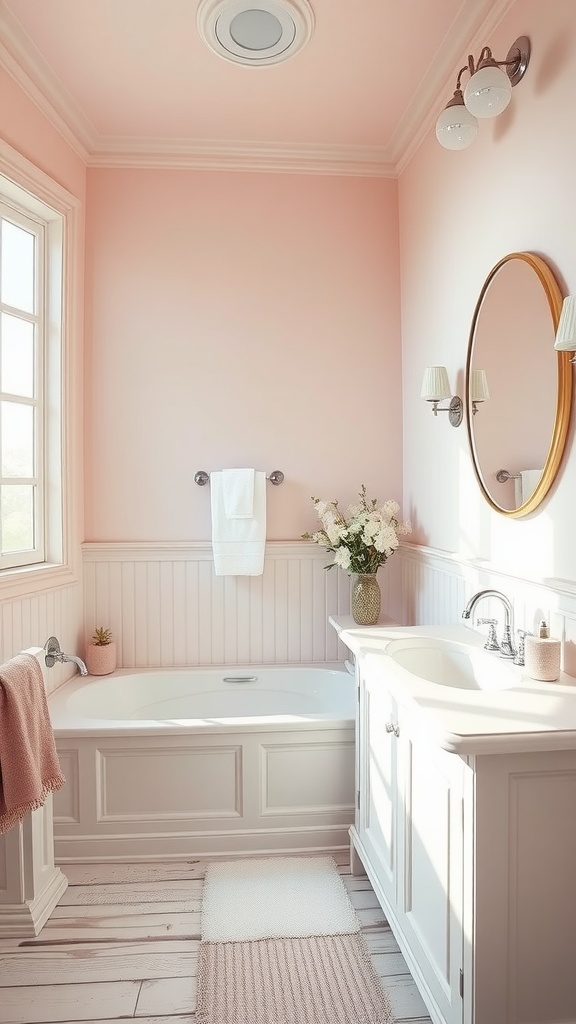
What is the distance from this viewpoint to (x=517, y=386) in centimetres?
202

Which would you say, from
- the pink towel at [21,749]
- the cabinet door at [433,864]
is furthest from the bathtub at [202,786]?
the cabinet door at [433,864]

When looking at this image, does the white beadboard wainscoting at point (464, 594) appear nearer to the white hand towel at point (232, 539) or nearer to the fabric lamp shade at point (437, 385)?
the fabric lamp shade at point (437, 385)

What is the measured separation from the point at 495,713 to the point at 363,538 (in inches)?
61.1

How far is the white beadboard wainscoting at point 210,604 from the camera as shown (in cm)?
327

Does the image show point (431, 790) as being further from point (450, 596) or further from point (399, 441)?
point (399, 441)

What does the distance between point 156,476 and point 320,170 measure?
167 centimetres

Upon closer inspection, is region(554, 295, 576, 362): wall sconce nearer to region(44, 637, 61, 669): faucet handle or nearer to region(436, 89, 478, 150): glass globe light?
region(436, 89, 478, 150): glass globe light

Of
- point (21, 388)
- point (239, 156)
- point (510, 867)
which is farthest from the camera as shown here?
point (239, 156)

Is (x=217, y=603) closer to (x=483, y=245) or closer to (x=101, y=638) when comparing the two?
(x=101, y=638)

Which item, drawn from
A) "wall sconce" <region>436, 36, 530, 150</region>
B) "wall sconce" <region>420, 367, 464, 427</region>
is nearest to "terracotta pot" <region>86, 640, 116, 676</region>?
"wall sconce" <region>420, 367, 464, 427</region>

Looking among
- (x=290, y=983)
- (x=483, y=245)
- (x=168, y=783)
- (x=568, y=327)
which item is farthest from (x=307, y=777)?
(x=483, y=245)

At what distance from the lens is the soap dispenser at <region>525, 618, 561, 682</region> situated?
5.41 ft

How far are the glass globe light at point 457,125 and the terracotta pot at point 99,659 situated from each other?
8.01ft

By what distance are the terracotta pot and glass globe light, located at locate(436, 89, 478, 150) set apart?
2443 mm
